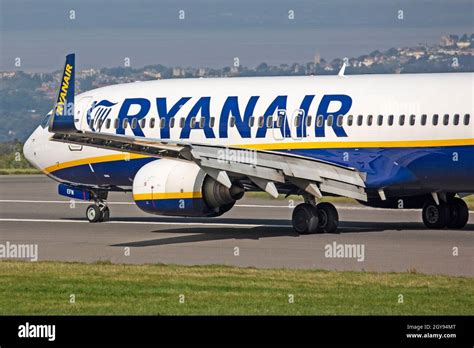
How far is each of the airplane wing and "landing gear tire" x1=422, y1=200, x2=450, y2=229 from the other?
9.07ft

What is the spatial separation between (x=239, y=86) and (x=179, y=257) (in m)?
8.51

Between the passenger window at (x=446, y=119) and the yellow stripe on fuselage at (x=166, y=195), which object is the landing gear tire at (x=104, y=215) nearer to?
the yellow stripe on fuselage at (x=166, y=195)

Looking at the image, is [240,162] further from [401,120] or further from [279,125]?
[401,120]

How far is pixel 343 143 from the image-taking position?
1257 inches

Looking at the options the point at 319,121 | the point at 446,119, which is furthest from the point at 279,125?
the point at 446,119

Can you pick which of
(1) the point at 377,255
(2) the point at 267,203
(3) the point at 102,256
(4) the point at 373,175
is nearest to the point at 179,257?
(3) the point at 102,256

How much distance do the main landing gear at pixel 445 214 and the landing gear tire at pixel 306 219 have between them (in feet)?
11.5

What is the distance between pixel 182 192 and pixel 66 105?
3.47m

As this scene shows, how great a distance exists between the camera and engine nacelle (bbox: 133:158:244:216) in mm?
30016

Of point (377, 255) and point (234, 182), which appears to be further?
point (234, 182)

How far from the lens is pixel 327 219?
105 feet

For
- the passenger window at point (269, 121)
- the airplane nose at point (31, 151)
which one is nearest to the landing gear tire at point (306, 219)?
the passenger window at point (269, 121)

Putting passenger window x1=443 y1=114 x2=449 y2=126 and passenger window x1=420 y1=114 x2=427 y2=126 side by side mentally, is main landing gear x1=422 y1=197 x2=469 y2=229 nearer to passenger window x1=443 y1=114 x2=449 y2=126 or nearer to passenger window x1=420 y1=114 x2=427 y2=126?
passenger window x1=420 y1=114 x2=427 y2=126
